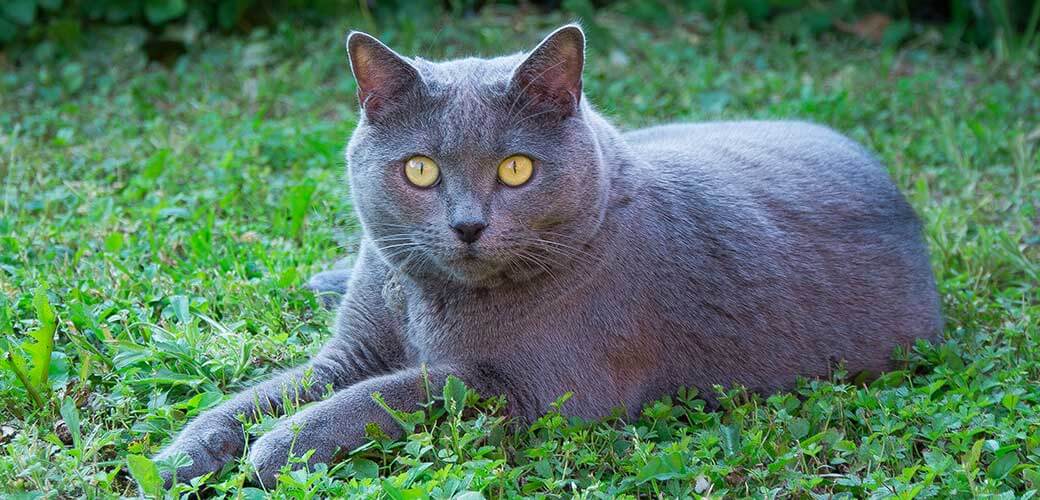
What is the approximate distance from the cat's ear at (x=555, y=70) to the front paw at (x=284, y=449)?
3.03 feet

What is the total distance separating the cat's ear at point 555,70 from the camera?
254 cm

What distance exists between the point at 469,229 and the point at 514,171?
19 cm

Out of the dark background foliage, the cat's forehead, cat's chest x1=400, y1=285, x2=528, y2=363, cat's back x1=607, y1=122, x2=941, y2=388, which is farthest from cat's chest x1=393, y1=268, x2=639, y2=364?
the dark background foliage

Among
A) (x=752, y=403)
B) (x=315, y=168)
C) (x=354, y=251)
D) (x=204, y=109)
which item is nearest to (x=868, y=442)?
(x=752, y=403)

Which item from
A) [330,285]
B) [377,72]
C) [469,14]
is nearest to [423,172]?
[377,72]

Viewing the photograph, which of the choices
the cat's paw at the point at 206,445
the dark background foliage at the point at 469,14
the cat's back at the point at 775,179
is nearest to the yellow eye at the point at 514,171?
the cat's back at the point at 775,179

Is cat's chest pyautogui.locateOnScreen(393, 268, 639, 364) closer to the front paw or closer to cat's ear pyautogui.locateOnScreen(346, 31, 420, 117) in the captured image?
the front paw

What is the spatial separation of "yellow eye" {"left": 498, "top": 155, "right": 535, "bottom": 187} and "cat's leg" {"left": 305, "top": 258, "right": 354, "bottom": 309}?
89cm

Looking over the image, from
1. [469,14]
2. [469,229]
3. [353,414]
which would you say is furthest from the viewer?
[469,14]

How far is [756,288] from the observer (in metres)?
2.94

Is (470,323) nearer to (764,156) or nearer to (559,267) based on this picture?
(559,267)

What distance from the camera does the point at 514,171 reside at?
255 centimetres

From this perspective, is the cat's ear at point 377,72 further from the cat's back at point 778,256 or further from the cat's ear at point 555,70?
the cat's back at point 778,256

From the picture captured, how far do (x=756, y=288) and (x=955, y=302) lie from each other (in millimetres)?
875
